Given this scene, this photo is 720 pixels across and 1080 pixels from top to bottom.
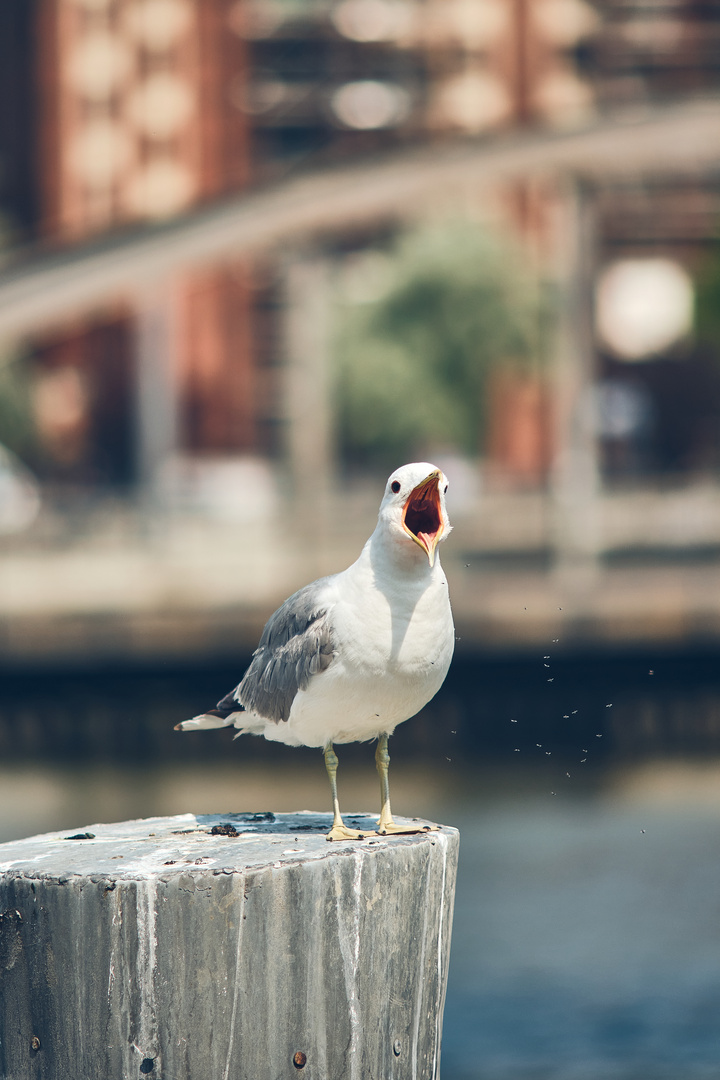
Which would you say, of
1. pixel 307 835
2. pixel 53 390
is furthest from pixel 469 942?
pixel 53 390

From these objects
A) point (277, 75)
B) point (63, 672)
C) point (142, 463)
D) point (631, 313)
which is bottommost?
point (63, 672)

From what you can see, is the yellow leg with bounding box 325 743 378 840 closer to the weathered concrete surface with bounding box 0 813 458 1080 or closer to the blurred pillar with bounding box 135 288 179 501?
the weathered concrete surface with bounding box 0 813 458 1080

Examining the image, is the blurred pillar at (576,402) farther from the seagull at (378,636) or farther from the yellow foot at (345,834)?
the yellow foot at (345,834)

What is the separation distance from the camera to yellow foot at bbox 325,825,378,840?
3805mm

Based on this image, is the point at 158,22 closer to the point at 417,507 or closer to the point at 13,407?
the point at 13,407

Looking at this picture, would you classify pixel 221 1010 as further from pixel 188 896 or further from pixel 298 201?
pixel 298 201

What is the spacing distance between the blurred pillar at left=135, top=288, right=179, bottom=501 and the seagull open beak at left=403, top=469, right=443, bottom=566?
31.1 meters

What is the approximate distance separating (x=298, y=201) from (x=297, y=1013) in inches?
504

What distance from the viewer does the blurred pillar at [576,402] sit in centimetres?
1831

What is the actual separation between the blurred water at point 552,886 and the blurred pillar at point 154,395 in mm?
19813

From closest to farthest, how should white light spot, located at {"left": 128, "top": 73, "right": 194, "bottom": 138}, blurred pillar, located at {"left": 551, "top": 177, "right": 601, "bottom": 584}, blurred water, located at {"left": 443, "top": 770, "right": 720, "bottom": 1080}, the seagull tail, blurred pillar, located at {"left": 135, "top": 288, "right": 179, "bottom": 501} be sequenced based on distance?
the seagull tail, blurred water, located at {"left": 443, "top": 770, "right": 720, "bottom": 1080}, blurred pillar, located at {"left": 551, "top": 177, "right": 601, "bottom": 584}, blurred pillar, located at {"left": 135, "top": 288, "right": 179, "bottom": 501}, white light spot, located at {"left": 128, "top": 73, "right": 194, "bottom": 138}

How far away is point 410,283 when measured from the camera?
35.4 metres

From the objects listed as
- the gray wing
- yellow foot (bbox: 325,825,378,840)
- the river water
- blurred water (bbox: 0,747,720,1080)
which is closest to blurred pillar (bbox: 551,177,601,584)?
the river water

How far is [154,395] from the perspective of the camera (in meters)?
36.3
